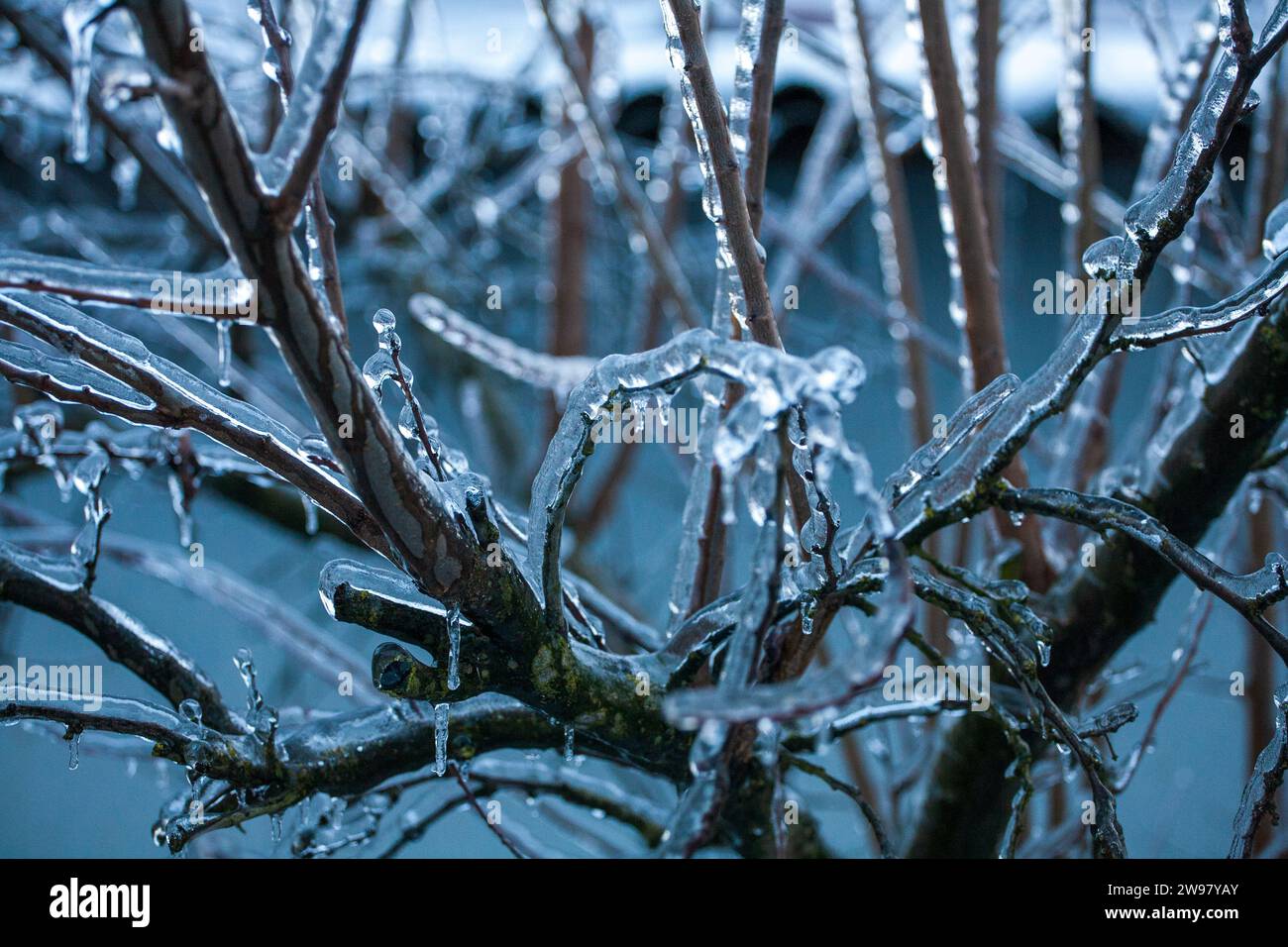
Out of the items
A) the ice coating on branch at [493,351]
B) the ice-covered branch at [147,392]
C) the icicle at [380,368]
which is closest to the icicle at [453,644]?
the ice-covered branch at [147,392]

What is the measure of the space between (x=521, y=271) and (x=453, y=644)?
352 cm

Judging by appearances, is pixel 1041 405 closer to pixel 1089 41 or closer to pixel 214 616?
pixel 1089 41

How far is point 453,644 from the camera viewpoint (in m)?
0.91

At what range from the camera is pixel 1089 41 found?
158 cm

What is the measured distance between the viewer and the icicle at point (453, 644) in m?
0.91

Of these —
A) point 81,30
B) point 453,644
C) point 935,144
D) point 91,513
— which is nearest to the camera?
point 81,30

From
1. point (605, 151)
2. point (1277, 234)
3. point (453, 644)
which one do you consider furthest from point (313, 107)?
point (605, 151)

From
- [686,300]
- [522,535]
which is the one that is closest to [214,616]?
[686,300]

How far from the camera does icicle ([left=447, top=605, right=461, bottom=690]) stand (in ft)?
2.98

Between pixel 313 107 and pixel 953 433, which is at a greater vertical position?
pixel 313 107

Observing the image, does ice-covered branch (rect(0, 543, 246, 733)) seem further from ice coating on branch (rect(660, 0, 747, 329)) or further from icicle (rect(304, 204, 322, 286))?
ice coating on branch (rect(660, 0, 747, 329))

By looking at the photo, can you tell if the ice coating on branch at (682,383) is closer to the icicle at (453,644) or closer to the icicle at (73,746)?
the icicle at (453,644)

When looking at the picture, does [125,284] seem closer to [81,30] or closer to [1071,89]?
[81,30]

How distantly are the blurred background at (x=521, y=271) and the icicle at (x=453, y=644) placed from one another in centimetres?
45
